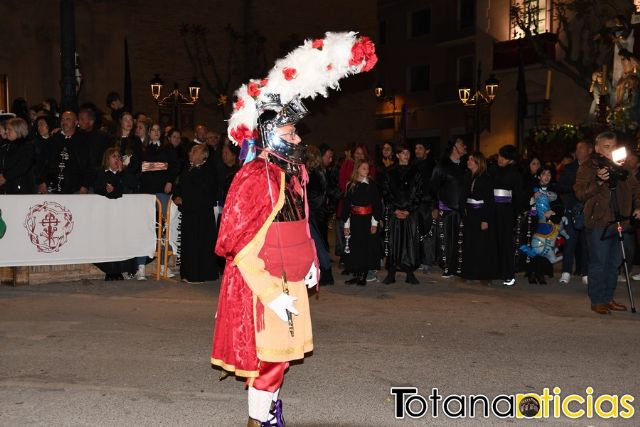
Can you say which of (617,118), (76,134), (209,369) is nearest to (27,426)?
(209,369)

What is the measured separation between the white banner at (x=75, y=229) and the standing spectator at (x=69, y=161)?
0.77 meters

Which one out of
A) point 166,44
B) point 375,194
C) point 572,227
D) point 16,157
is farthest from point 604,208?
point 166,44

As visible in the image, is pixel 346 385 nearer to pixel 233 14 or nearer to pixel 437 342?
pixel 437 342

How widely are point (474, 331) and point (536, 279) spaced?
12.3ft

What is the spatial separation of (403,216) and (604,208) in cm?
316

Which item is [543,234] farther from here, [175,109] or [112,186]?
[175,109]

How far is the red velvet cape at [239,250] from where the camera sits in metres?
4.39

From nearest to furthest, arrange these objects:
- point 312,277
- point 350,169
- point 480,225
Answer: point 312,277, point 480,225, point 350,169

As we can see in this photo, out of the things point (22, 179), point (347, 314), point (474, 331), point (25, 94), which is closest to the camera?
point (474, 331)

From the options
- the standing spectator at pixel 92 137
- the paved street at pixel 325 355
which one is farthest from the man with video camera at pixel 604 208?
the standing spectator at pixel 92 137

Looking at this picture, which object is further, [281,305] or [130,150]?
[130,150]

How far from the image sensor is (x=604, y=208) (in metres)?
8.59

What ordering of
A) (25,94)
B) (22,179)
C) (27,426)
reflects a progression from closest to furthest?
(27,426)
(22,179)
(25,94)

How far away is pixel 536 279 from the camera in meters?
11.2
